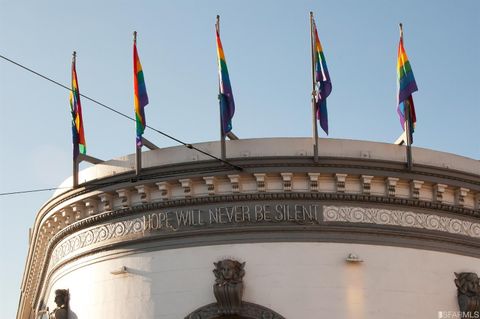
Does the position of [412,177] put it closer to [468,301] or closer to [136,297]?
[468,301]

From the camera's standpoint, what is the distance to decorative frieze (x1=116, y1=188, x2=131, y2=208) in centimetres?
2534

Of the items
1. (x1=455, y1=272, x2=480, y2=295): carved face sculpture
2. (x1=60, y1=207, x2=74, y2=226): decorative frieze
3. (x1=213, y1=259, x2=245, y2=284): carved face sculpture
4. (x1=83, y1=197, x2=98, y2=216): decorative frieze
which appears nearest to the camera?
(x1=213, y1=259, x2=245, y2=284): carved face sculpture

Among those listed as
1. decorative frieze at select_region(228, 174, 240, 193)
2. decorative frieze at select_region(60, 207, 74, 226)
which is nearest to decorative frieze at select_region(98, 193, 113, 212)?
decorative frieze at select_region(60, 207, 74, 226)

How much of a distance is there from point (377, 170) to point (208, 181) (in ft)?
14.0

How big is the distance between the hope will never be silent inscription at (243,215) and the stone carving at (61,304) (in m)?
3.61

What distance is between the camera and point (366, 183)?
2456 centimetres

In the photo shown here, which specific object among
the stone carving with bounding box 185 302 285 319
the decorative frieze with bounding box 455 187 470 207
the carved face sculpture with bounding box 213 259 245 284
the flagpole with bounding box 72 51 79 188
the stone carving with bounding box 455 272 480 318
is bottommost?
the stone carving with bounding box 185 302 285 319

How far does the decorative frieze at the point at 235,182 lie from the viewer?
80.3ft

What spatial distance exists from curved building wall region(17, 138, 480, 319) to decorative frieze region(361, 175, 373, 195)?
0.04 m

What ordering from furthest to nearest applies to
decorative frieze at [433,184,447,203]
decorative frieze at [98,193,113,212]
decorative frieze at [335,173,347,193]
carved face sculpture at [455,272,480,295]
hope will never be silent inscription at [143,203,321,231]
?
decorative frieze at [98,193,113,212], decorative frieze at [433,184,447,203], decorative frieze at [335,173,347,193], carved face sculpture at [455,272,480,295], hope will never be silent inscription at [143,203,321,231]

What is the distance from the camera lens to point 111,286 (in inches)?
985

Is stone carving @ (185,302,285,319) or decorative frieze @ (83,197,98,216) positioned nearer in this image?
stone carving @ (185,302,285,319)

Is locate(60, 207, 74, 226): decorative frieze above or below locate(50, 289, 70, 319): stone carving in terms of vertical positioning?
above

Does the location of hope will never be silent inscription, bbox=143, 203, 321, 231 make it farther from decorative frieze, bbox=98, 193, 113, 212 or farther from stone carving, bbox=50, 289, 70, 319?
stone carving, bbox=50, 289, 70, 319
